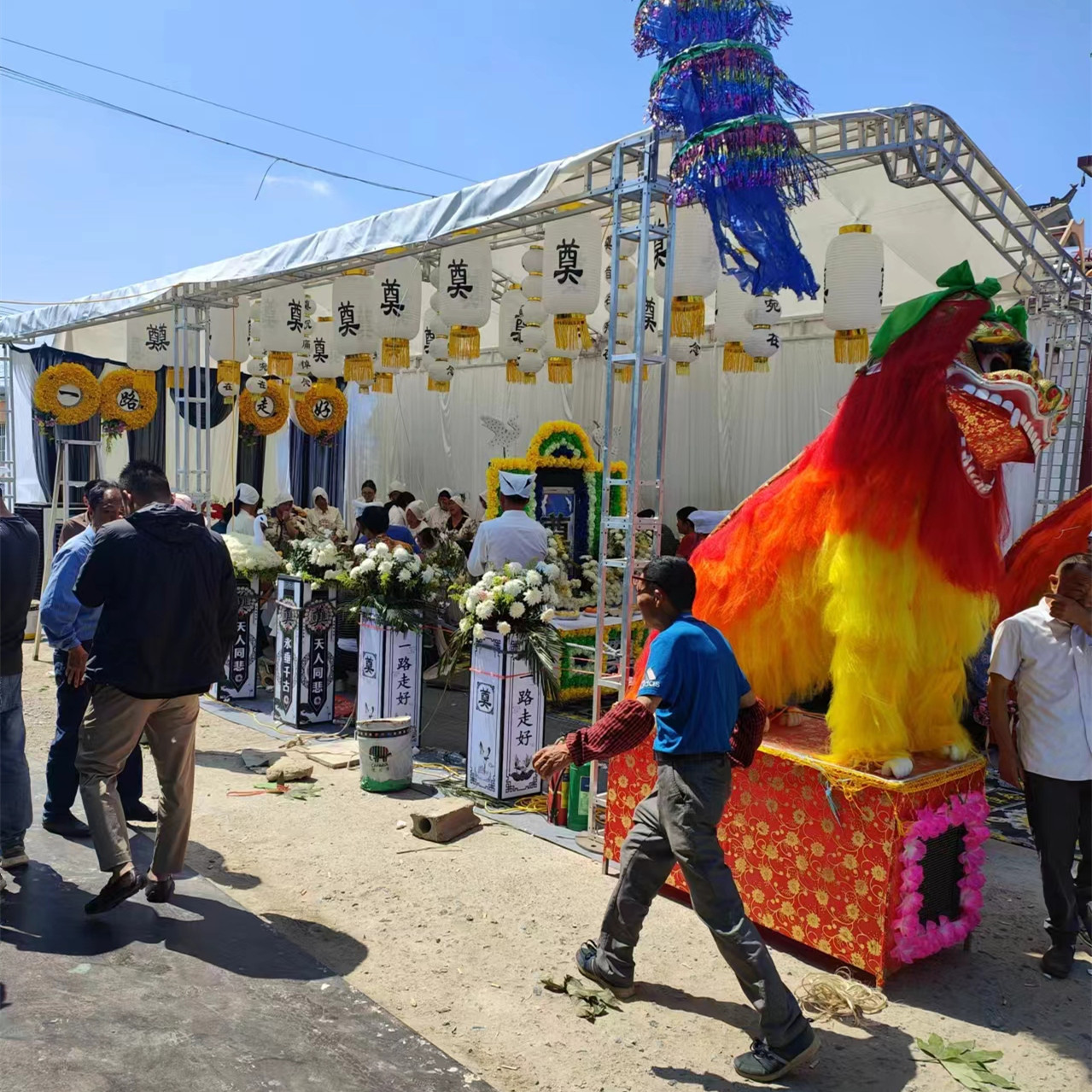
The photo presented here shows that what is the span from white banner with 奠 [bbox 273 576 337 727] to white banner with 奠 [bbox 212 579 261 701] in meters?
0.57

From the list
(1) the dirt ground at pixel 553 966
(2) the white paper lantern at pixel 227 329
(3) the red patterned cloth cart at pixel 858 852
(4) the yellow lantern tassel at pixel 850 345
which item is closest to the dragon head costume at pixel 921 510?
(3) the red patterned cloth cart at pixel 858 852

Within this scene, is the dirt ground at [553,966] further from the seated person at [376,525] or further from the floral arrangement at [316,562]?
the seated person at [376,525]

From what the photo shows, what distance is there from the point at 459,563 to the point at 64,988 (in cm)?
562

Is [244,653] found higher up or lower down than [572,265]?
lower down

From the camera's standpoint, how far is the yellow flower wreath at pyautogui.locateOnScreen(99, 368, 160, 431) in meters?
12.6

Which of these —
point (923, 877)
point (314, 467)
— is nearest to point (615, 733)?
point (923, 877)

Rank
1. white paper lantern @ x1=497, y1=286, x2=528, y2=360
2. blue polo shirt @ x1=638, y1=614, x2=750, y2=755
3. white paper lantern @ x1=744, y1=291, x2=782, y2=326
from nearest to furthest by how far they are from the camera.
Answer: blue polo shirt @ x1=638, y1=614, x2=750, y2=755, white paper lantern @ x1=744, y1=291, x2=782, y2=326, white paper lantern @ x1=497, y1=286, x2=528, y2=360

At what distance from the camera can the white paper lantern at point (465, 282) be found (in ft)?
25.5

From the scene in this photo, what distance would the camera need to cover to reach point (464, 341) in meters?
8.47

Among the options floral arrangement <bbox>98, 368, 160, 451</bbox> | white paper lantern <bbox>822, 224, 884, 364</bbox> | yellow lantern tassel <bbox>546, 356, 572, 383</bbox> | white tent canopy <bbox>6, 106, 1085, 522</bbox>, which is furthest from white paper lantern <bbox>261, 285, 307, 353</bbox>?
white paper lantern <bbox>822, 224, 884, 364</bbox>

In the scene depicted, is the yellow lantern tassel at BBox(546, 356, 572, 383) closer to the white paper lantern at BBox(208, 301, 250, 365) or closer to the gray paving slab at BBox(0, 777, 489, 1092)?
the white paper lantern at BBox(208, 301, 250, 365)

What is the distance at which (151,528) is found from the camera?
12.4ft

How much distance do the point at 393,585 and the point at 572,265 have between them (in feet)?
8.50

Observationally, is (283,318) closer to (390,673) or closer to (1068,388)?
(390,673)
